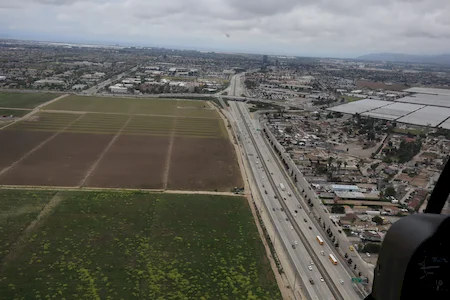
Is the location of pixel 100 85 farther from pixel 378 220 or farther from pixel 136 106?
pixel 378 220

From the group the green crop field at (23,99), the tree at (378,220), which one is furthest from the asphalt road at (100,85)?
the tree at (378,220)

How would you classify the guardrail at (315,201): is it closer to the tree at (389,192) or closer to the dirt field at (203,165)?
the dirt field at (203,165)

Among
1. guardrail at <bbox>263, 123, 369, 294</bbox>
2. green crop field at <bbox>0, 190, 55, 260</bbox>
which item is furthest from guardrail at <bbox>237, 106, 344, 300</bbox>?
green crop field at <bbox>0, 190, 55, 260</bbox>

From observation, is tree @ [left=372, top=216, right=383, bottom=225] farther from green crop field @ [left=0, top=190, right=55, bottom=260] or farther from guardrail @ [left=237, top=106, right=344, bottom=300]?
green crop field @ [left=0, top=190, right=55, bottom=260]

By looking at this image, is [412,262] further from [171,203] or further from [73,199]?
[73,199]

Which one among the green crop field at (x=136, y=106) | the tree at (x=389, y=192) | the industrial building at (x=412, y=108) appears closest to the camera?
the tree at (x=389, y=192)

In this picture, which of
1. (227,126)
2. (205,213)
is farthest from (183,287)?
(227,126)

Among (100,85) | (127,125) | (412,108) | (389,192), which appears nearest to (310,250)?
(389,192)
